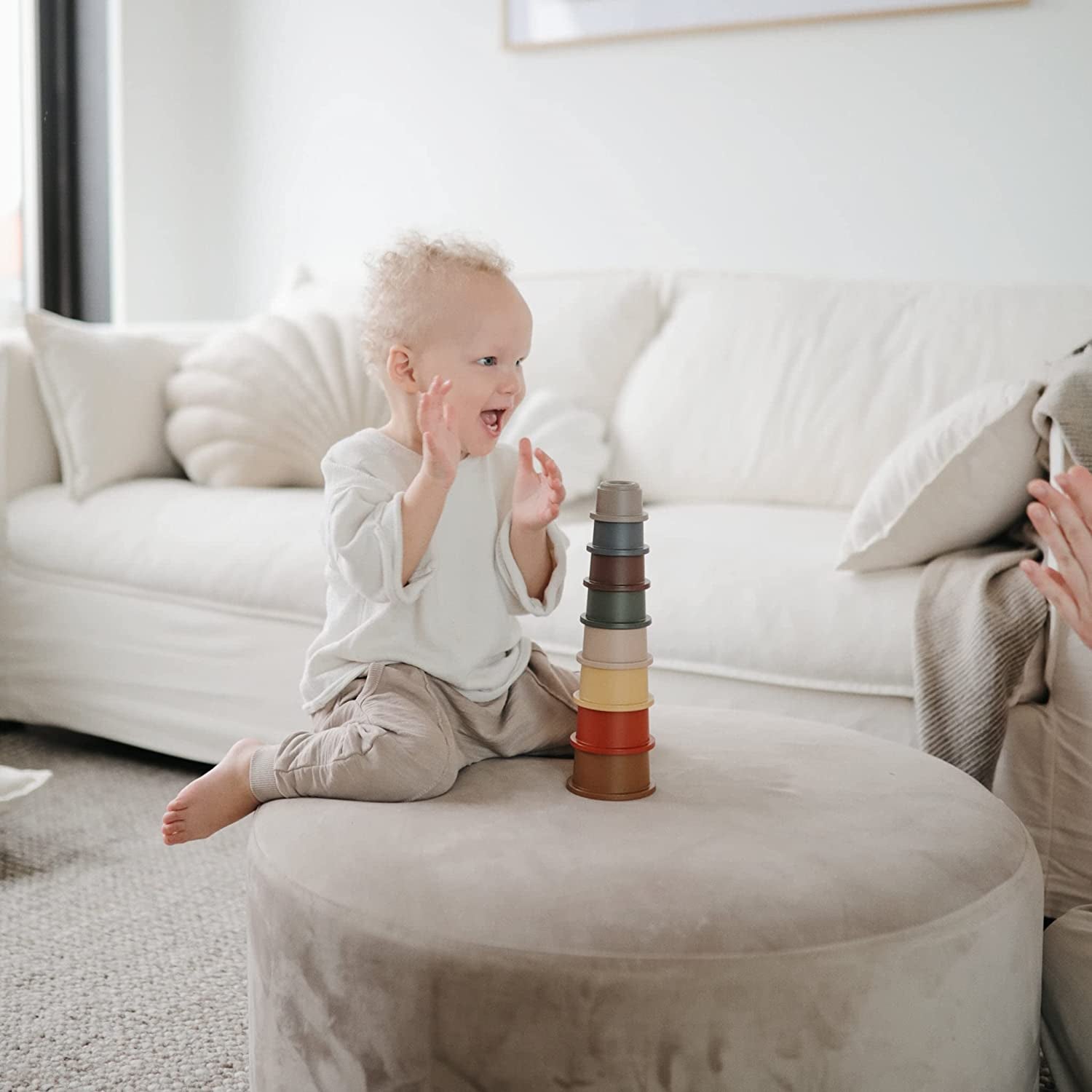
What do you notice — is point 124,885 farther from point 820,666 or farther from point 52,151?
point 52,151

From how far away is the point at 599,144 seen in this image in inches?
124

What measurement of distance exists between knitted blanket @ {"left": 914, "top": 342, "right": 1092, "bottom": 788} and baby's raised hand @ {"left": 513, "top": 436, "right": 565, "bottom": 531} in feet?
1.95

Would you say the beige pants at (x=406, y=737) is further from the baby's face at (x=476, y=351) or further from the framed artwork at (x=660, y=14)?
the framed artwork at (x=660, y=14)

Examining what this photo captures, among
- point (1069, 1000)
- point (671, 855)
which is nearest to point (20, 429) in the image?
point (671, 855)

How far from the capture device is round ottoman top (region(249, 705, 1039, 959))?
0.90m

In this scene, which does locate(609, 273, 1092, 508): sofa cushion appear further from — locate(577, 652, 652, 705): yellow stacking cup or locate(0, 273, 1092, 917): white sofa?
locate(577, 652, 652, 705): yellow stacking cup

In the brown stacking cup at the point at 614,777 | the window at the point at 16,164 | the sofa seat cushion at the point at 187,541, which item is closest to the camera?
the brown stacking cup at the point at 614,777

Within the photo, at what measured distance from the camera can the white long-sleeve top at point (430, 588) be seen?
1230 millimetres

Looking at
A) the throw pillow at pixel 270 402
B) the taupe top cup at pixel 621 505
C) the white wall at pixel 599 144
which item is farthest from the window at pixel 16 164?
the taupe top cup at pixel 621 505

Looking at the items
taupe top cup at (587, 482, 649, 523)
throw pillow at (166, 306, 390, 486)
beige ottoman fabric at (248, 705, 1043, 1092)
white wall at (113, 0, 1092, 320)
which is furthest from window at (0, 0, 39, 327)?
beige ottoman fabric at (248, 705, 1043, 1092)

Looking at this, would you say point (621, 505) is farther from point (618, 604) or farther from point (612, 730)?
point (612, 730)

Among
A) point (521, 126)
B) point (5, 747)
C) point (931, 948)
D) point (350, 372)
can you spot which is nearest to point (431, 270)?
point (931, 948)

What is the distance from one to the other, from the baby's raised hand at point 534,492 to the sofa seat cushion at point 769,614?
30 cm

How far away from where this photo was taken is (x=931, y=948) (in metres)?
0.93
